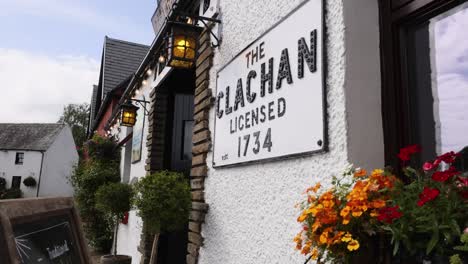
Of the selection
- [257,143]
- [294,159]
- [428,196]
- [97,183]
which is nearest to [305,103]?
[294,159]

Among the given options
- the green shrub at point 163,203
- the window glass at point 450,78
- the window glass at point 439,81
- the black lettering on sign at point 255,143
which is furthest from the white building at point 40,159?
the window glass at point 450,78

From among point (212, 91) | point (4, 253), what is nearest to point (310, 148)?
point (4, 253)

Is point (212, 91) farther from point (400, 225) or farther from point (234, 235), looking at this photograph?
point (400, 225)

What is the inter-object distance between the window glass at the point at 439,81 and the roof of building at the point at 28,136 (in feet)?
121

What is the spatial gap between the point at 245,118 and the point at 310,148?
876 mm

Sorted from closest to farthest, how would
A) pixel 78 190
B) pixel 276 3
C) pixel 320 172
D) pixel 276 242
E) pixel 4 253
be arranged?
1. pixel 4 253
2. pixel 320 172
3. pixel 276 242
4. pixel 276 3
5. pixel 78 190

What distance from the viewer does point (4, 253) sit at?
4.75 ft

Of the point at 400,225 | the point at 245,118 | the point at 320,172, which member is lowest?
the point at 400,225

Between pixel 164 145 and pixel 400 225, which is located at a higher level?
pixel 164 145

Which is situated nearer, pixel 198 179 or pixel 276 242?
pixel 276 242

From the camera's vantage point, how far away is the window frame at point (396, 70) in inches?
74.5

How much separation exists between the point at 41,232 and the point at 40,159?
36.1 meters

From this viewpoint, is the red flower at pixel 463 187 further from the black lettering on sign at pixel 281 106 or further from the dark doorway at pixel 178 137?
the dark doorway at pixel 178 137

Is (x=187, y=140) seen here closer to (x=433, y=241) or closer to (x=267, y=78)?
(x=267, y=78)
